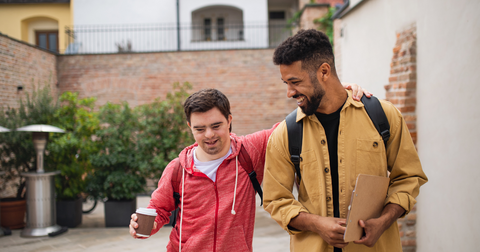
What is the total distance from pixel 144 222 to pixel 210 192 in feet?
1.48

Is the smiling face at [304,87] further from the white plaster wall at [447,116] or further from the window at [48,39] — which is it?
the window at [48,39]

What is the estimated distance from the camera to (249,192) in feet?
7.47

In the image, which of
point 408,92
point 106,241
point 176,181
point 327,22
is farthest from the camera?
point 327,22

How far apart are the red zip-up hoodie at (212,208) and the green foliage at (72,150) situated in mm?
5142

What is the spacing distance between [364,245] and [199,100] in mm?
1273

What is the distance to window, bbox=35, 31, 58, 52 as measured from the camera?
1759 centimetres

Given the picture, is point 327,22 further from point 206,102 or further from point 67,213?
point 206,102

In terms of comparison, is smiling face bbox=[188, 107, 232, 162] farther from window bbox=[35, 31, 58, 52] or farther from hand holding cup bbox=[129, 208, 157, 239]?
window bbox=[35, 31, 58, 52]

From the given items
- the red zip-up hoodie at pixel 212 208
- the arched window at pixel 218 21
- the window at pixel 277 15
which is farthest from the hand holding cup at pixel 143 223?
the window at pixel 277 15

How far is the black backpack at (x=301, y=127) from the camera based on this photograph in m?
1.83

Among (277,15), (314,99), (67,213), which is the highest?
(277,15)

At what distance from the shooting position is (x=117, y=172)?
660cm

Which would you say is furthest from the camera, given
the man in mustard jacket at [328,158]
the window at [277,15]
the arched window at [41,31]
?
the window at [277,15]

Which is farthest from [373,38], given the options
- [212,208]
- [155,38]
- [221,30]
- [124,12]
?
[124,12]
